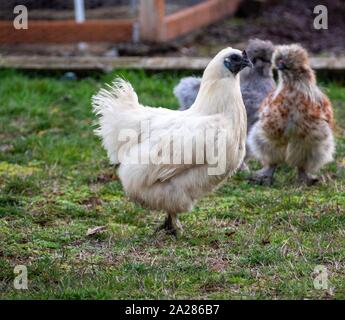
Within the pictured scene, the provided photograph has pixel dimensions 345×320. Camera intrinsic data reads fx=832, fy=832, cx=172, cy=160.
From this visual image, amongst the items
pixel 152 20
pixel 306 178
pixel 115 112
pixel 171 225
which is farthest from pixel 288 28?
pixel 171 225

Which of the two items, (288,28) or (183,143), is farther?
(288,28)

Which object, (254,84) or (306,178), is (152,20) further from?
(306,178)

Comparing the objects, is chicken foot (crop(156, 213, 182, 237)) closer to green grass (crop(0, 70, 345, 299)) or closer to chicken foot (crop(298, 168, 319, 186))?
green grass (crop(0, 70, 345, 299))

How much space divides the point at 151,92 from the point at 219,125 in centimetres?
394

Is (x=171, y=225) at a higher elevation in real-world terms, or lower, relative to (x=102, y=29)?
lower

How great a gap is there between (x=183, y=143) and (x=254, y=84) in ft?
7.60

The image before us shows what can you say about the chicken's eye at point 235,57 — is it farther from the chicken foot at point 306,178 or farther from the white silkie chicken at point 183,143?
the chicken foot at point 306,178

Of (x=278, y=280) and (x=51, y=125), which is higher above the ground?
(x=51, y=125)

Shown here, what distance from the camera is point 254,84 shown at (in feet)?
24.8
